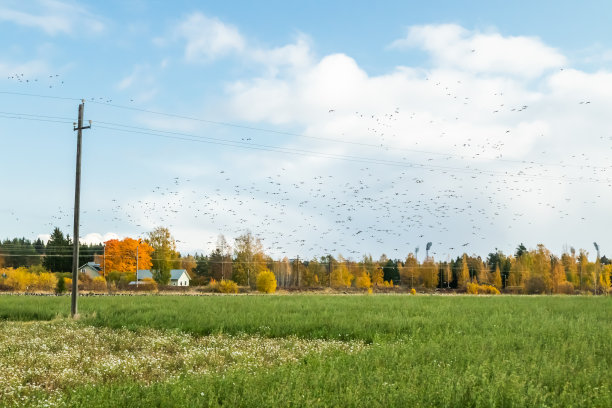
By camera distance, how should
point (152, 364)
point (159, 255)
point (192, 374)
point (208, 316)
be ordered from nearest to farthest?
point (192, 374) → point (152, 364) → point (208, 316) → point (159, 255)

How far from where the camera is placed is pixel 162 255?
76.8 meters

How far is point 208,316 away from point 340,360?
12072 mm

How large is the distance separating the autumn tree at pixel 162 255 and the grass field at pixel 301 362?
52.3 m

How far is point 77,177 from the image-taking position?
92.2ft

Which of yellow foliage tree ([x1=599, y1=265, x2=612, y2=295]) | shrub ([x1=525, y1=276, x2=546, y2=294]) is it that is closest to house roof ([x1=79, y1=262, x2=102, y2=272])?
shrub ([x1=525, y1=276, x2=546, y2=294])

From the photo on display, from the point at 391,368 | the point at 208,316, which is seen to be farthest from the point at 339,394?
the point at 208,316

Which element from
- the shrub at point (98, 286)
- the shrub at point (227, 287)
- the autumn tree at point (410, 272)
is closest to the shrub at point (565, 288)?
the autumn tree at point (410, 272)

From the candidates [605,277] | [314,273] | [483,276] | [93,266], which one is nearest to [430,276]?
[483,276]

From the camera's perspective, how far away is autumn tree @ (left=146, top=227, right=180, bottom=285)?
75.1 meters

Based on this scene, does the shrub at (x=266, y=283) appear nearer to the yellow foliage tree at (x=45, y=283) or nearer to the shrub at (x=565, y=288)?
the yellow foliage tree at (x=45, y=283)

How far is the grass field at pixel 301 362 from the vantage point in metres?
8.43

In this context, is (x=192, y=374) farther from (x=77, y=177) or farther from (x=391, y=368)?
(x=77, y=177)

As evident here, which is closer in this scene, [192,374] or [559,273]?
[192,374]

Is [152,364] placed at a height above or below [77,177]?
below
